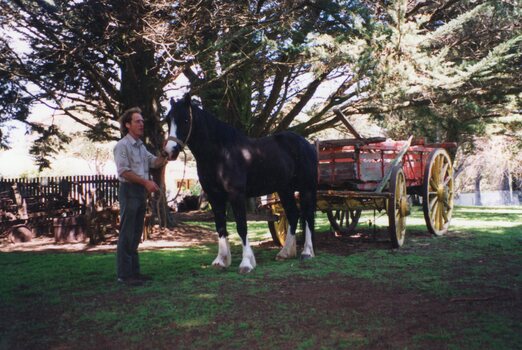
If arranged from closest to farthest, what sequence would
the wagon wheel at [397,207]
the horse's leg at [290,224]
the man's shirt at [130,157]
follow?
1. the man's shirt at [130,157]
2. the horse's leg at [290,224]
3. the wagon wheel at [397,207]

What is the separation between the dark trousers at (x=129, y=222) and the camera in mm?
5340

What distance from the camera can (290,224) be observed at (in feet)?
23.9

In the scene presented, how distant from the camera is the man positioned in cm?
526

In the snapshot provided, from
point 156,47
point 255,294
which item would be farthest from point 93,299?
point 156,47

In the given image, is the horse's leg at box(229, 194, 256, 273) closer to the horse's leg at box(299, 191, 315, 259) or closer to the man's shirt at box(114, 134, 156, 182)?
the man's shirt at box(114, 134, 156, 182)

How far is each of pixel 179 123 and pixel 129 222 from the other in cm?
133

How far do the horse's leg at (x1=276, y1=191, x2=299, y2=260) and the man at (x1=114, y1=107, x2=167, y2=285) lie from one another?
2.29m

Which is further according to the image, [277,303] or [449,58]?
[449,58]

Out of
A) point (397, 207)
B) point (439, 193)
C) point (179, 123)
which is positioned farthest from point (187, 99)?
point (439, 193)

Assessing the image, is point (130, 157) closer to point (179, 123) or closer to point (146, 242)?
point (179, 123)

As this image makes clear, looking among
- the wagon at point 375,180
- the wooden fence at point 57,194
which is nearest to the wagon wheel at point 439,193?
the wagon at point 375,180

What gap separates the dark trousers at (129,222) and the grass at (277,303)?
11.6 inches

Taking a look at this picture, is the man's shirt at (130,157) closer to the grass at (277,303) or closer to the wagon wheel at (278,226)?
the grass at (277,303)

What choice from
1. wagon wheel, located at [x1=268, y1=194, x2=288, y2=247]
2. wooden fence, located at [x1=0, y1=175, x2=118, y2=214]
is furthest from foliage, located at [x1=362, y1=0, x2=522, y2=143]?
wooden fence, located at [x1=0, y1=175, x2=118, y2=214]
